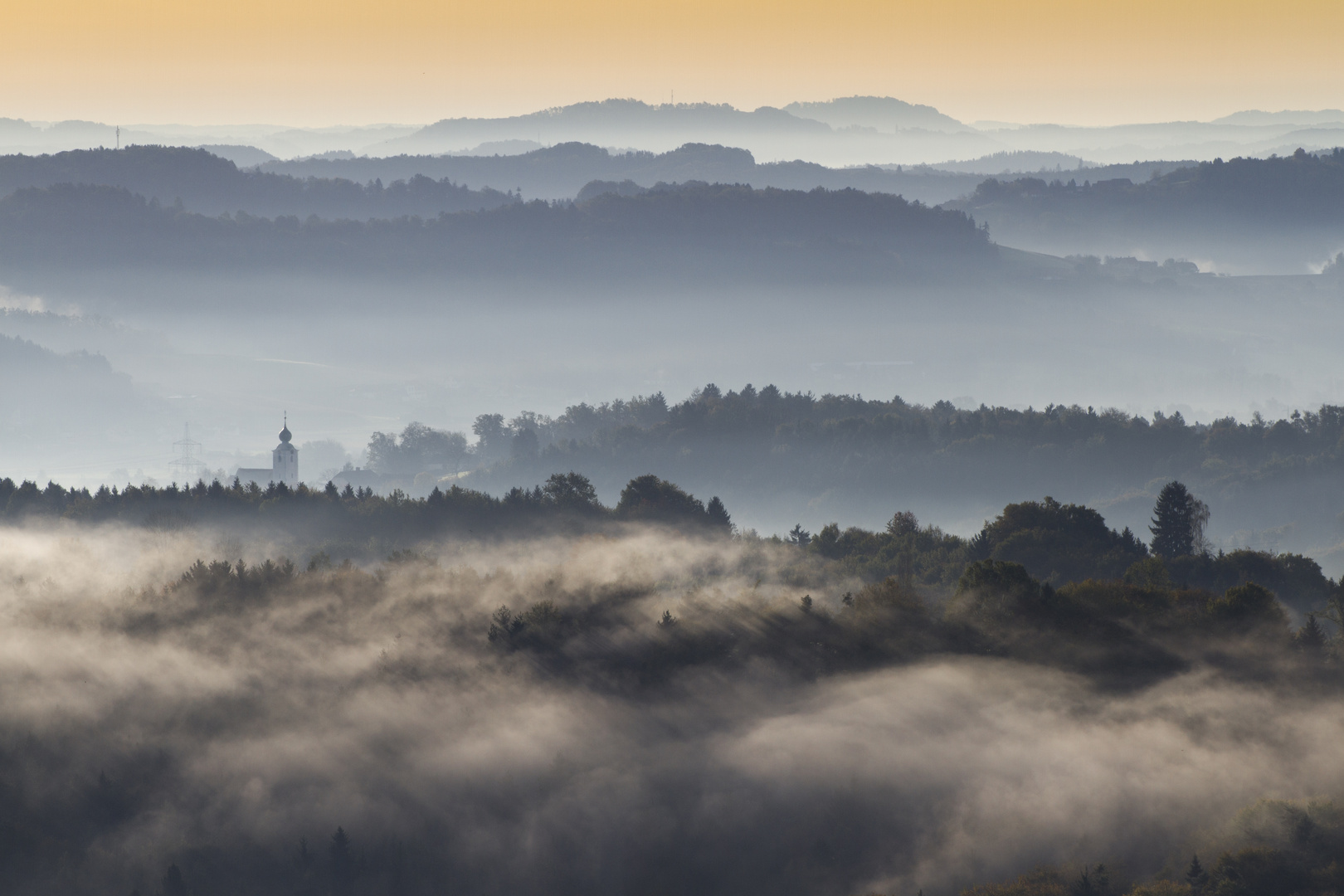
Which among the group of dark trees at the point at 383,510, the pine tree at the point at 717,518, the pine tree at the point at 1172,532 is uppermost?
the pine tree at the point at 1172,532

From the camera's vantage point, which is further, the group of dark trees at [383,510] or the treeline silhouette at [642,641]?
the group of dark trees at [383,510]

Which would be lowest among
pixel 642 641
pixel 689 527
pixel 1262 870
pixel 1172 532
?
pixel 642 641

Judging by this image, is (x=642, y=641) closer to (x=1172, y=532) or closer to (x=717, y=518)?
(x=717, y=518)

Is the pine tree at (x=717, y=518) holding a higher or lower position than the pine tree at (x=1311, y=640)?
lower

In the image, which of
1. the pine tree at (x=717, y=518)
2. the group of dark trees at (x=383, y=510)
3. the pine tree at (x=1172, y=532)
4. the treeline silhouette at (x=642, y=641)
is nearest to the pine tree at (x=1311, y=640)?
the treeline silhouette at (x=642, y=641)

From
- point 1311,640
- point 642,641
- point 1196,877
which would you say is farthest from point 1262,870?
point 642,641

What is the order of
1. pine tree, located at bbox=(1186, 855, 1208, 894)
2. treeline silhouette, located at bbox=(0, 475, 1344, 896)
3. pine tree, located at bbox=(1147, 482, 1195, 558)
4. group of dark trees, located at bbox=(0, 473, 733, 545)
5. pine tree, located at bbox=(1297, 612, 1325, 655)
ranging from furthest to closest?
group of dark trees, located at bbox=(0, 473, 733, 545), pine tree, located at bbox=(1147, 482, 1195, 558), treeline silhouette, located at bbox=(0, 475, 1344, 896), pine tree, located at bbox=(1297, 612, 1325, 655), pine tree, located at bbox=(1186, 855, 1208, 894)

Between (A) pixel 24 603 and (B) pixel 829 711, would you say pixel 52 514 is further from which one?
(B) pixel 829 711

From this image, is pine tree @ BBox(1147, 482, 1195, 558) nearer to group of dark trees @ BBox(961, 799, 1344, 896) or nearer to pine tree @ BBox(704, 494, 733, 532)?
pine tree @ BBox(704, 494, 733, 532)

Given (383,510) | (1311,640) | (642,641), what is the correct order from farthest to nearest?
(383,510) → (642,641) → (1311,640)

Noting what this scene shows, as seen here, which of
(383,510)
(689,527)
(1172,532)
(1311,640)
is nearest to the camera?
(1311,640)

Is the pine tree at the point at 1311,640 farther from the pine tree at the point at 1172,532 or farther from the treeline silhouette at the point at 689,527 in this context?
the pine tree at the point at 1172,532

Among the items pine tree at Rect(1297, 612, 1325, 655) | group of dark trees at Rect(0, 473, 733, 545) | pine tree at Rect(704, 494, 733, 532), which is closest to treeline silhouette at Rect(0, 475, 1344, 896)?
pine tree at Rect(1297, 612, 1325, 655)

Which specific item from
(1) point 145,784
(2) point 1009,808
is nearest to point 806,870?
(2) point 1009,808
